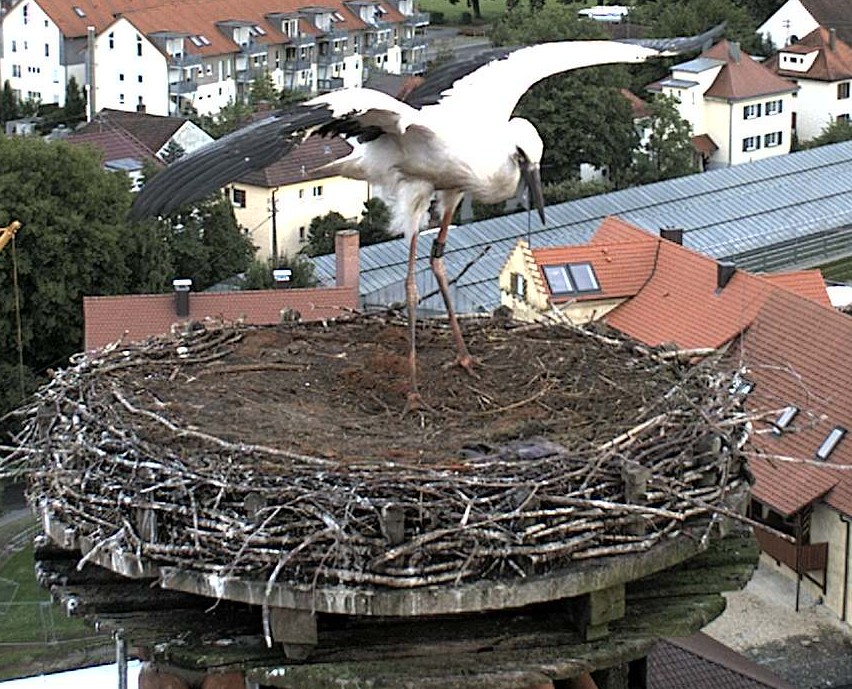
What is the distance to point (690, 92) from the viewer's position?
196ft

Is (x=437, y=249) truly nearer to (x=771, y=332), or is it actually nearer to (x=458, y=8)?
(x=771, y=332)

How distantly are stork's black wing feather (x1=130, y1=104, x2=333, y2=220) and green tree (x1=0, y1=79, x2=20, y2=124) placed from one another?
55342 millimetres

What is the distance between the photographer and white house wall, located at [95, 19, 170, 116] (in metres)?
63.2

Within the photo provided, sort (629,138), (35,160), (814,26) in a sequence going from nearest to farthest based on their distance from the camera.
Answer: (35,160)
(629,138)
(814,26)

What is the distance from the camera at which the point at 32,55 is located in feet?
224

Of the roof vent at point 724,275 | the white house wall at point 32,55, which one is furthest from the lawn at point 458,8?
the roof vent at point 724,275

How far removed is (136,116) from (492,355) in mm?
46102

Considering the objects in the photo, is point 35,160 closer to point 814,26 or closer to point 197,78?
point 197,78

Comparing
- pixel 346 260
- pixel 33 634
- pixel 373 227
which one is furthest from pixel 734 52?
pixel 33 634

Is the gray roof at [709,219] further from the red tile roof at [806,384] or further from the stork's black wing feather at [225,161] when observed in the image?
the stork's black wing feather at [225,161]

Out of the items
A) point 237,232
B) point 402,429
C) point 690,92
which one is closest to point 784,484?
point 402,429

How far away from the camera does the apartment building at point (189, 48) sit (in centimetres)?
6366

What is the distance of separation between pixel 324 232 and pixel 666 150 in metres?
12.1

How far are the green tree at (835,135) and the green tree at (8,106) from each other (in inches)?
1036
